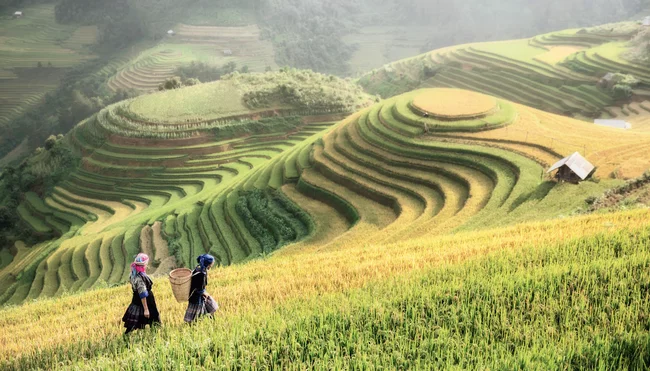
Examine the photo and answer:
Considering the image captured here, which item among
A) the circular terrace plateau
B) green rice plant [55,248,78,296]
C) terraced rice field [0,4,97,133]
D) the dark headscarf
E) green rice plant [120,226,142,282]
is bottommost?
green rice plant [55,248,78,296]

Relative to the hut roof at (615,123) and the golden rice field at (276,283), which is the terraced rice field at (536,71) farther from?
the golden rice field at (276,283)

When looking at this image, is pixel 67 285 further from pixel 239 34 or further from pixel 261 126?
pixel 239 34

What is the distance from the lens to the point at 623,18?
113m

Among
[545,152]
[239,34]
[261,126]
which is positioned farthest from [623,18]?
[545,152]

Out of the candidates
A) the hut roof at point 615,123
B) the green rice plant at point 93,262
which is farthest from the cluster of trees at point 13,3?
the hut roof at point 615,123

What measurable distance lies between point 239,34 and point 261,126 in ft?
292

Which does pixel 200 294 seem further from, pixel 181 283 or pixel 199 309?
pixel 181 283

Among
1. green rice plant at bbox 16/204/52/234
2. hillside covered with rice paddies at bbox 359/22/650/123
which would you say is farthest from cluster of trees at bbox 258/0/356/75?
green rice plant at bbox 16/204/52/234

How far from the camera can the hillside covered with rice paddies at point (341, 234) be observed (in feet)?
20.4

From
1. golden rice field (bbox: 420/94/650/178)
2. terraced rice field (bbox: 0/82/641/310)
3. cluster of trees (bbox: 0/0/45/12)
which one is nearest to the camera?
golden rice field (bbox: 420/94/650/178)

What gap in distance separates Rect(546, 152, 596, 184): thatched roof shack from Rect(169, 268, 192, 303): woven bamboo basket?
1754cm

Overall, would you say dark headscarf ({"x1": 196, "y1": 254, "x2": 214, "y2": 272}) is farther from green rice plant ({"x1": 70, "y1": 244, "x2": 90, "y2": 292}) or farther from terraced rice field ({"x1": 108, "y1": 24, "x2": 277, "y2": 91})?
terraced rice field ({"x1": 108, "y1": 24, "x2": 277, "y2": 91})

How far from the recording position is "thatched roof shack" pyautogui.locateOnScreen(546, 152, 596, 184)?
1895cm

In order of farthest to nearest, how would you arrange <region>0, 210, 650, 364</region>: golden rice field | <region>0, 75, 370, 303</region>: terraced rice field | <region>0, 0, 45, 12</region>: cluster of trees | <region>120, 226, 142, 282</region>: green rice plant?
<region>0, 0, 45, 12</region>: cluster of trees
<region>120, 226, 142, 282</region>: green rice plant
<region>0, 75, 370, 303</region>: terraced rice field
<region>0, 210, 650, 364</region>: golden rice field
